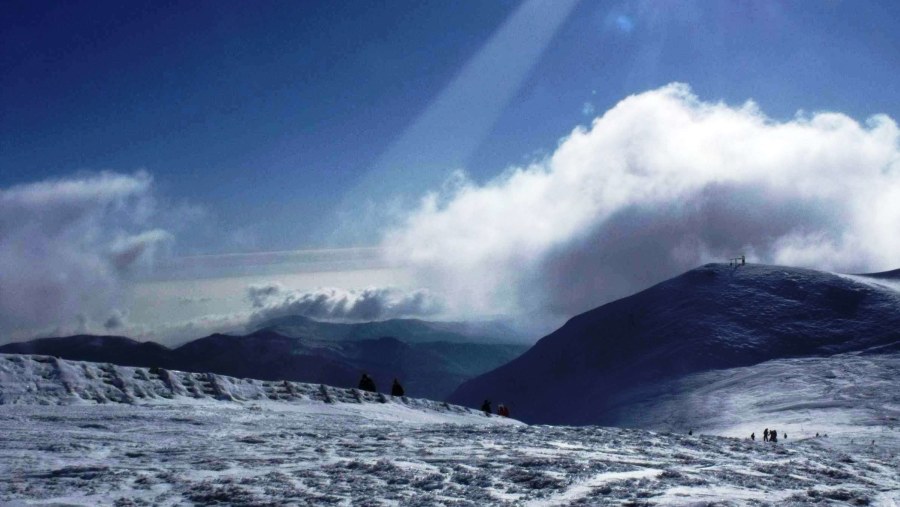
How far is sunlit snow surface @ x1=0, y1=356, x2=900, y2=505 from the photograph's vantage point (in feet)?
39.8

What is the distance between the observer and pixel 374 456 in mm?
15945

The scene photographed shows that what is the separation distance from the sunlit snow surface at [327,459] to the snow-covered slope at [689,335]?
7379cm

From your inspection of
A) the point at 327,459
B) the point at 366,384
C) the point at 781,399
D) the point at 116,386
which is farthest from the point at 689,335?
the point at 327,459

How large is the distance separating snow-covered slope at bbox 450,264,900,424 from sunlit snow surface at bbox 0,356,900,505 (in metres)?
73.8

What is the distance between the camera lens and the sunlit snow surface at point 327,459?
39.8ft

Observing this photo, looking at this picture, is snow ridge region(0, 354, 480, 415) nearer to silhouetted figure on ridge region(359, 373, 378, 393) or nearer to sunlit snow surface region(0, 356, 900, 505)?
sunlit snow surface region(0, 356, 900, 505)

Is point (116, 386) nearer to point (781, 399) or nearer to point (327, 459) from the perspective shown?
point (327, 459)

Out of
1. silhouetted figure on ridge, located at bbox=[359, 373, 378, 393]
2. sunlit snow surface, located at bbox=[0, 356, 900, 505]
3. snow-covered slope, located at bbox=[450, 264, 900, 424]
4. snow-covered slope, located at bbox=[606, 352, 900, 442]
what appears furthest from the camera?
snow-covered slope, located at bbox=[450, 264, 900, 424]

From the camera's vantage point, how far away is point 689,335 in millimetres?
120500

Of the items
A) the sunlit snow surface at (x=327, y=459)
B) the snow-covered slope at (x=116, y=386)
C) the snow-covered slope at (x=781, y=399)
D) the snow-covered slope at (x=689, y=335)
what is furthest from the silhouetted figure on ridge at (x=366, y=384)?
the snow-covered slope at (x=689, y=335)

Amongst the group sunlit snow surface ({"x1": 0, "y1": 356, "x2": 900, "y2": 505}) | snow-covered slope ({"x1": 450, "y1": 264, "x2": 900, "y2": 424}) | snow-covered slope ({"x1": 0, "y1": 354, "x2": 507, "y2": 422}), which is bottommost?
sunlit snow surface ({"x1": 0, "y1": 356, "x2": 900, "y2": 505})

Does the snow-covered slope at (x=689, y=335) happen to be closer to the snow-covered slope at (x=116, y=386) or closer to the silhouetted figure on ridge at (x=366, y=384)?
the silhouetted figure on ridge at (x=366, y=384)

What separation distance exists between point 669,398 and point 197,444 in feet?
283

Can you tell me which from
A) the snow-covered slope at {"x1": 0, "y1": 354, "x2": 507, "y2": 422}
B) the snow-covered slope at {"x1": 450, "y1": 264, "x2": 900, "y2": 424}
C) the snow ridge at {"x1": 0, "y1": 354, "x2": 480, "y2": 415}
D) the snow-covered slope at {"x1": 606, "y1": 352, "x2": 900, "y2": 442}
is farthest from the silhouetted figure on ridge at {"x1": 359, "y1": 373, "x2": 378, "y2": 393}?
the snow-covered slope at {"x1": 450, "y1": 264, "x2": 900, "y2": 424}
